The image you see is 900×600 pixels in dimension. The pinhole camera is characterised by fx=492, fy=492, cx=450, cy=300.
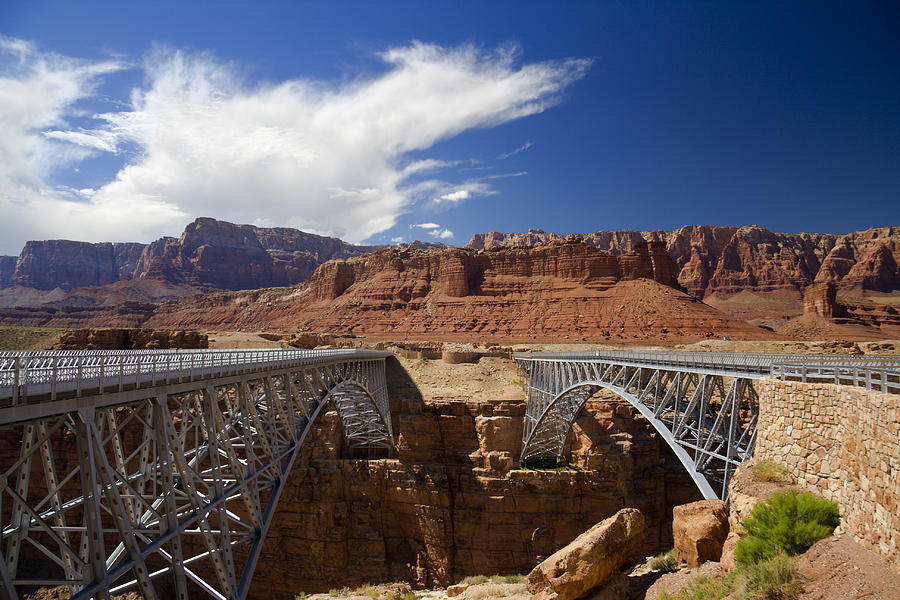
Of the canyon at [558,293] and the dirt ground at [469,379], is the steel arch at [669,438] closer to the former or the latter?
the dirt ground at [469,379]

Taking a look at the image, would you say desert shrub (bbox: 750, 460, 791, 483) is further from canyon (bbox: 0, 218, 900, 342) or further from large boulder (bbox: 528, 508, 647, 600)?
canyon (bbox: 0, 218, 900, 342)

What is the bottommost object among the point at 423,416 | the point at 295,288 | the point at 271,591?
the point at 271,591

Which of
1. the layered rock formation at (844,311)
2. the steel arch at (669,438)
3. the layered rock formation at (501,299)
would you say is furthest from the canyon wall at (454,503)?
the layered rock formation at (844,311)

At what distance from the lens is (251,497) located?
543 inches

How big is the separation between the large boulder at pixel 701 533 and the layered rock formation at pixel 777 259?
123992 millimetres

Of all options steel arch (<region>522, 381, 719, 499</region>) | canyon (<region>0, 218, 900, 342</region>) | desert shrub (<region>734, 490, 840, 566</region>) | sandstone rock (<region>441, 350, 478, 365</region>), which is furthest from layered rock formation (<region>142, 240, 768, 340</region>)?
desert shrub (<region>734, 490, 840, 566</region>)

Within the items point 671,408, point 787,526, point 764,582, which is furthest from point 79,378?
point 671,408

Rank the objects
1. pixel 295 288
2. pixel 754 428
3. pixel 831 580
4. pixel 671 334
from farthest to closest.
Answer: pixel 295 288, pixel 671 334, pixel 754 428, pixel 831 580

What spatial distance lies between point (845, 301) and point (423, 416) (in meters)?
92.2

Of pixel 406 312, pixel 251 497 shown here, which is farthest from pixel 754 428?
pixel 406 312

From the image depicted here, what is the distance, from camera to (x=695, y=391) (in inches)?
608

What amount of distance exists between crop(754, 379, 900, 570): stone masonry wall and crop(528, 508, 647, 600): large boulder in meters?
3.83

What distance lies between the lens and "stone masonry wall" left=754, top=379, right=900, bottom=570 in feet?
24.6

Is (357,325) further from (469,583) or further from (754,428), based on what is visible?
(754,428)
